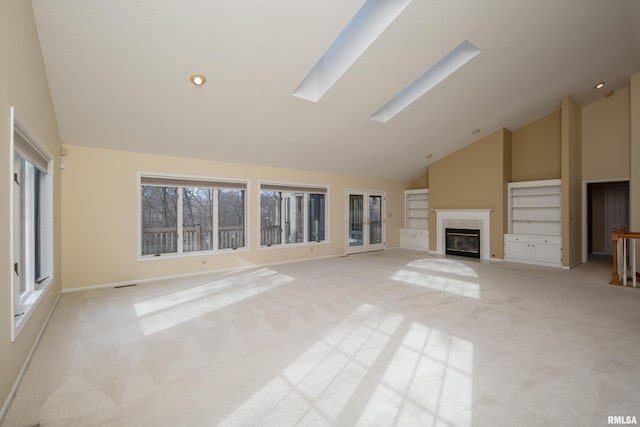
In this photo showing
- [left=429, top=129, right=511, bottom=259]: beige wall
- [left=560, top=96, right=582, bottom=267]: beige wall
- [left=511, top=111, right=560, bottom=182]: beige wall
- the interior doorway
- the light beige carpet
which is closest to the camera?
the light beige carpet

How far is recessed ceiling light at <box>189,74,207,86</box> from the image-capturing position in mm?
3344

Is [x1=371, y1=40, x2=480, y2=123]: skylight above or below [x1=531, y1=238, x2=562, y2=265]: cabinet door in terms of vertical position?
above

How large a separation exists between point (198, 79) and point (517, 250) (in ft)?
24.4

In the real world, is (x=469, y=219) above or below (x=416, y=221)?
above

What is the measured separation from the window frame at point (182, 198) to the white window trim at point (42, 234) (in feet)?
3.99

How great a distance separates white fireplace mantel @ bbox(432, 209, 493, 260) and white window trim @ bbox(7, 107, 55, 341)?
798 centimetres

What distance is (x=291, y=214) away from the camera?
6824 mm

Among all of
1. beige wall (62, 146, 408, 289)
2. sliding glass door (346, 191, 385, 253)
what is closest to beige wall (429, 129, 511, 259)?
sliding glass door (346, 191, 385, 253)

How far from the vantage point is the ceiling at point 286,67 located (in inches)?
106

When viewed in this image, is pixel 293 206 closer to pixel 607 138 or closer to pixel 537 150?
pixel 537 150

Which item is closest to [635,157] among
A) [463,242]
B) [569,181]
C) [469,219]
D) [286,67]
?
[569,181]

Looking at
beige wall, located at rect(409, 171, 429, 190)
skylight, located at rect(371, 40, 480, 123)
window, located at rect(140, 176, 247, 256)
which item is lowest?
window, located at rect(140, 176, 247, 256)

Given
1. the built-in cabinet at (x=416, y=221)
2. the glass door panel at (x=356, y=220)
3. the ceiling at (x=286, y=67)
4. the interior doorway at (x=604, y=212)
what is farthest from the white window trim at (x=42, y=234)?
the interior doorway at (x=604, y=212)

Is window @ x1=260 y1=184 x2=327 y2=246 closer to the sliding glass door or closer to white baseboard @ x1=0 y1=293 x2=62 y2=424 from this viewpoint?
the sliding glass door
